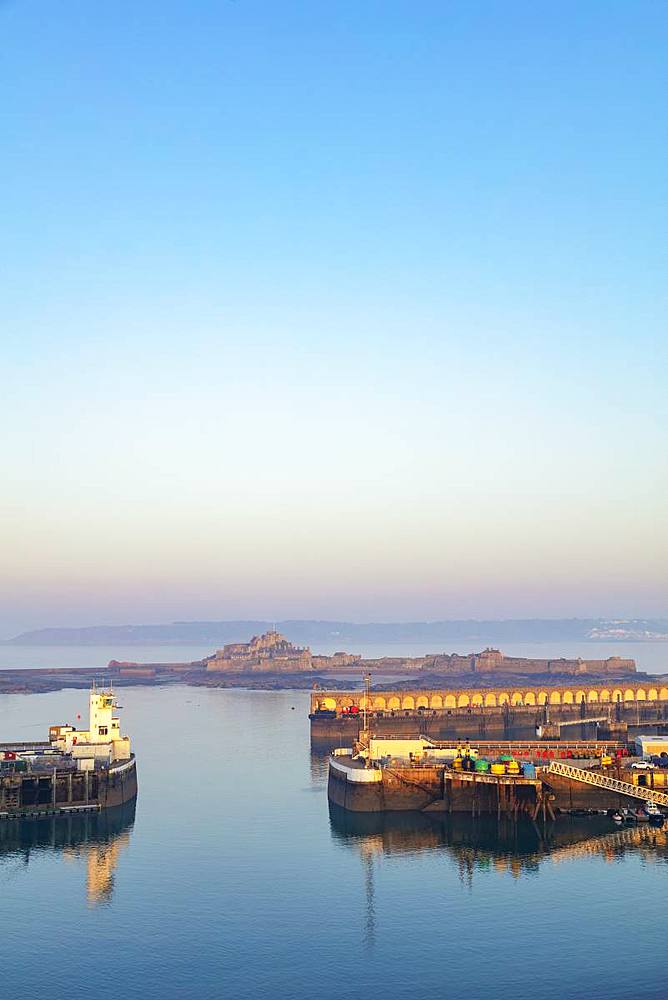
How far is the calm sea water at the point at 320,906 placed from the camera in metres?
54.1

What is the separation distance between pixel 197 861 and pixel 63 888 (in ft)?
33.1

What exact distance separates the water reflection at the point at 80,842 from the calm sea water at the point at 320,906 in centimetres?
25

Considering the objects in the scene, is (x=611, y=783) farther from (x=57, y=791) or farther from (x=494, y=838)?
(x=57, y=791)

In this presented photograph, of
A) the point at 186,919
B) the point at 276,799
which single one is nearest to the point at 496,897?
the point at 186,919

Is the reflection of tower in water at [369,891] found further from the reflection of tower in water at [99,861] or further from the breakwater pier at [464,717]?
the breakwater pier at [464,717]

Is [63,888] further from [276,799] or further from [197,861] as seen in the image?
[276,799]

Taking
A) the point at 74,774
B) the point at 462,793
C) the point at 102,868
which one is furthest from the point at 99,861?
the point at 462,793

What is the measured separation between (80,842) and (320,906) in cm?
2546

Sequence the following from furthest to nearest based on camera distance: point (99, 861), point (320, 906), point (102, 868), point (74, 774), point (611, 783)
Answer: point (74, 774)
point (611, 783)
point (99, 861)
point (102, 868)
point (320, 906)

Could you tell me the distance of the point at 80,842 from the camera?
8356 centimetres

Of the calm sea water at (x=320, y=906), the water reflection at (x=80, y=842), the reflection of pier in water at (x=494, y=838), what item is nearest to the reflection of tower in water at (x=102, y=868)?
the water reflection at (x=80, y=842)

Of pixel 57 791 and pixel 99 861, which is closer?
pixel 99 861

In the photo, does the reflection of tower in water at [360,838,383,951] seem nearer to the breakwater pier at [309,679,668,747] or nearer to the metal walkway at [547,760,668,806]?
the metal walkway at [547,760,668,806]

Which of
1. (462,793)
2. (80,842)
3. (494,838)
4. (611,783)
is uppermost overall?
(611,783)
